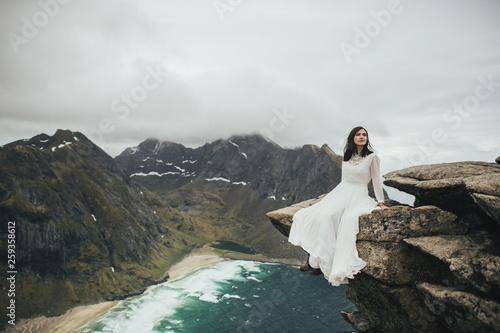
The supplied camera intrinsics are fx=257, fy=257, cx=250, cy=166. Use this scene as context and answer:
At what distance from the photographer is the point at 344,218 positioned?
37.0ft

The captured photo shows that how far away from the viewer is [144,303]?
476 feet

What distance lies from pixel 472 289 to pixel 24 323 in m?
174

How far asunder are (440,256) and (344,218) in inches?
139

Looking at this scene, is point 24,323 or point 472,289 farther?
point 24,323

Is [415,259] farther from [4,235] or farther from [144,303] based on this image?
[4,235]

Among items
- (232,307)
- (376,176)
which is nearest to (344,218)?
(376,176)

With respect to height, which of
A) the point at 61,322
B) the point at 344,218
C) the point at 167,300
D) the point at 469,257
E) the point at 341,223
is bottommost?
the point at 167,300

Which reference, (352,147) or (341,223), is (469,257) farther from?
(352,147)

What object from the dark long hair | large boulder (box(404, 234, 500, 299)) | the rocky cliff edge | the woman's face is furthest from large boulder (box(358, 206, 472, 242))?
the woman's face

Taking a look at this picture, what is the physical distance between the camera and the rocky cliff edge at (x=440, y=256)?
870 centimetres

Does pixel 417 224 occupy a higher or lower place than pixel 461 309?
higher

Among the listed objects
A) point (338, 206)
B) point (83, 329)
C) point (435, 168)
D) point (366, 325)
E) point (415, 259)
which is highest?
point (435, 168)

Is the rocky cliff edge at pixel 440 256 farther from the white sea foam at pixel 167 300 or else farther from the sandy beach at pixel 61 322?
the sandy beach at pixel 61 322

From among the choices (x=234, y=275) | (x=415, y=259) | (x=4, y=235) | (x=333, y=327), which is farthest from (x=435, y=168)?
(x=4, y=235)
